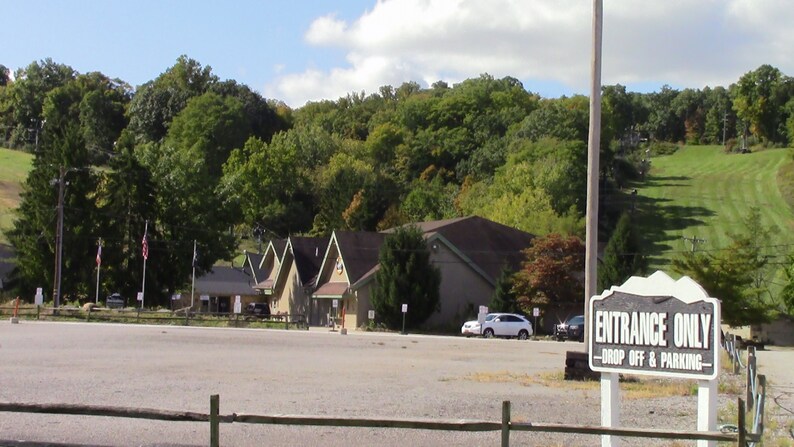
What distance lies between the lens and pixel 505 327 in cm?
5850

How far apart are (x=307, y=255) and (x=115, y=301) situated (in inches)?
590

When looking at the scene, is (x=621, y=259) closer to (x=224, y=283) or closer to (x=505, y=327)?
(x=505, y=327)

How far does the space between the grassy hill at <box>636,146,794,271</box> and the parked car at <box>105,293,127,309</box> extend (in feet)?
157

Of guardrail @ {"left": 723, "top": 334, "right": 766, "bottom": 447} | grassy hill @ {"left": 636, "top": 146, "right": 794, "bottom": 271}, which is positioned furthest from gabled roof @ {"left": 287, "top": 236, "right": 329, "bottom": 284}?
guardrail @ {"left": 723, "top": 334, "right": 766, "bottom": 447}

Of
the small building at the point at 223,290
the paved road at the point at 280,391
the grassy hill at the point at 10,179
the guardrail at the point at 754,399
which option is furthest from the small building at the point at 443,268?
the guardrail at the point at 754,399

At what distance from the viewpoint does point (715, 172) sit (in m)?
140

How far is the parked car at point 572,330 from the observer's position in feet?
181

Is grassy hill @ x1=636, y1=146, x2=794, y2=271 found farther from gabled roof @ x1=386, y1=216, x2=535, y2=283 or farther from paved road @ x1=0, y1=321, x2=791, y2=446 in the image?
paved road @ x1=0, y1=321, x2=791, y2=446

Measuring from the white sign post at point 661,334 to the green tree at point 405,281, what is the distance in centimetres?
5208

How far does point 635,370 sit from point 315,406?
7.59 meters

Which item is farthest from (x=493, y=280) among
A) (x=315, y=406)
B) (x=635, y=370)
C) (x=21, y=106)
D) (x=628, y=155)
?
(x=21, y=106)

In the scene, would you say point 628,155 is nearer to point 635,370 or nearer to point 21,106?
point 21,106

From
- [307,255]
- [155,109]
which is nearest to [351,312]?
[307,255]

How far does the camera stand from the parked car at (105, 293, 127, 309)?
7216 cm
